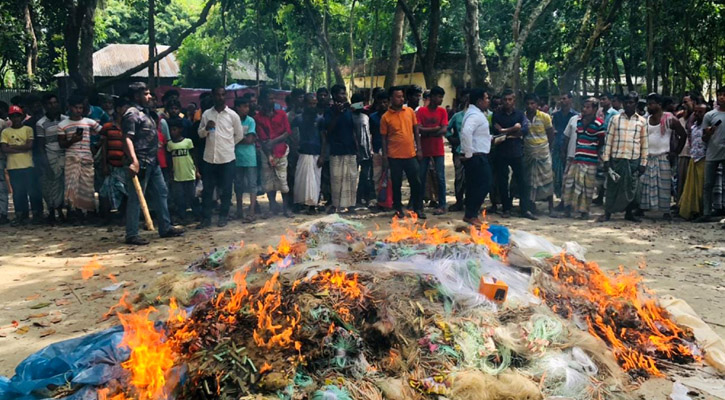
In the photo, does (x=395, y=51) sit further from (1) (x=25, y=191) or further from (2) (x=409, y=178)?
(1) (x=25, y=191)

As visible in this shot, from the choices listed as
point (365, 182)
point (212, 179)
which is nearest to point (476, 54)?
point (365, 182)

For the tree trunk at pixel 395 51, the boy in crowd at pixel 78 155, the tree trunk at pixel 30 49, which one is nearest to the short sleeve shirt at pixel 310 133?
the boy in crowd at pixel 78 155

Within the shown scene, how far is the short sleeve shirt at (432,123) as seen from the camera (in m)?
8.96

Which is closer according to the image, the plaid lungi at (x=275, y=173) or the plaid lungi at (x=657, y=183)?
the plaid lungi at (x=657, y=183)

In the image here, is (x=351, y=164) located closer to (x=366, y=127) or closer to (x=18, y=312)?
(x=366, y=127)

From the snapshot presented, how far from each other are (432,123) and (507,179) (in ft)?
Result: 5.03

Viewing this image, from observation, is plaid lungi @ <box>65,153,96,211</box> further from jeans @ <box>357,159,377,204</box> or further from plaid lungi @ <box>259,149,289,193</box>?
jeans @ <box>357,159,377,204</box>

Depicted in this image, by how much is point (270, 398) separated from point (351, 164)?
6.43 m

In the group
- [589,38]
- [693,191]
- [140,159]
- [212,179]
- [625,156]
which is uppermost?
[589,38]

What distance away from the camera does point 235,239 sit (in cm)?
749

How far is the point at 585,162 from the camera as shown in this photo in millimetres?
8625

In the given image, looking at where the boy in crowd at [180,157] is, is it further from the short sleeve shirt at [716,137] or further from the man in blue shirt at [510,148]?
the short sleeve shirt at [716,137]

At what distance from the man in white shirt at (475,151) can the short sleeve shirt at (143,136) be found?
4.23m

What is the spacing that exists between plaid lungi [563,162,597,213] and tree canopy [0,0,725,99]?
3.70 meters
